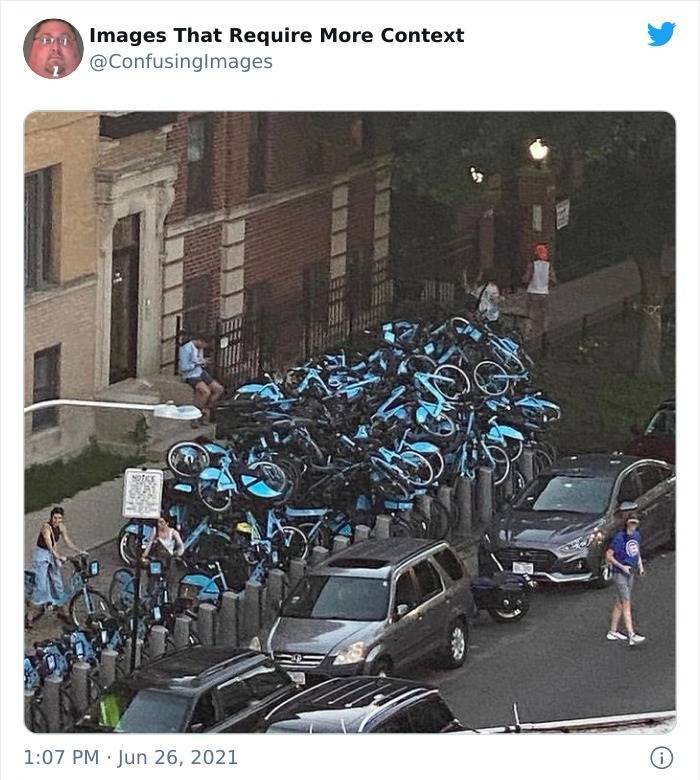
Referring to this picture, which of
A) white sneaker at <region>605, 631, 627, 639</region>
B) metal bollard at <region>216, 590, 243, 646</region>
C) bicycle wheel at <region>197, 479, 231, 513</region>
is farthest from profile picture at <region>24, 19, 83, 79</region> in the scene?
white sneaker at <region>605, 631, 627, 639</region>

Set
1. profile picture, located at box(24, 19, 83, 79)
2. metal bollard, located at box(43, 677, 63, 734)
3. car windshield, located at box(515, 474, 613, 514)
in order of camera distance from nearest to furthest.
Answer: profile picture, located at box(24, 19, 83, 79) < metal bollard, located at box(43, 677, 63, 734) < car windshield, located at box(515, 474, 613, 514)

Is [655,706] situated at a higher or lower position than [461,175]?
lower

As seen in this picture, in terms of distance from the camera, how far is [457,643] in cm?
786

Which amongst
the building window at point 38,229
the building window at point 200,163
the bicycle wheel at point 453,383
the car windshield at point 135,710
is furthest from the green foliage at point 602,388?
the building window at point 38,229

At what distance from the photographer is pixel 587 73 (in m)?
7.75

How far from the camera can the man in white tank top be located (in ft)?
25.8

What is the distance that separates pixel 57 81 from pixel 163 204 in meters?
0.44

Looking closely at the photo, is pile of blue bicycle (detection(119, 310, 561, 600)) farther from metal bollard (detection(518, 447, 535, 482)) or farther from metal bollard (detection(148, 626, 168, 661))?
metal bollard (detection(148, 626, 168, 661))

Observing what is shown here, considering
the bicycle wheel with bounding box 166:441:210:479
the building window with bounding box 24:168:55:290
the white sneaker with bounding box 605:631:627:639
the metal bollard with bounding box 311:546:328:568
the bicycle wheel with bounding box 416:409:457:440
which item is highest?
the building window with bounding box 24:168:55:290

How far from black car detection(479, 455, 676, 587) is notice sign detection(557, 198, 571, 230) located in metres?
0.64

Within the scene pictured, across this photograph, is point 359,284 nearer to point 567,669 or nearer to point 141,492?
point 141,492
